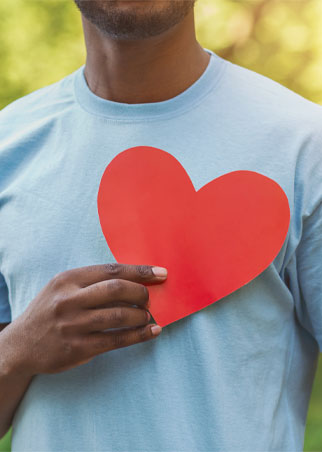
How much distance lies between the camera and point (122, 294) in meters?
0.74

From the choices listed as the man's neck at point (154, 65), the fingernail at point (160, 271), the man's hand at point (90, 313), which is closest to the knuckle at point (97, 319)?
the man's hand at point (90, 313)

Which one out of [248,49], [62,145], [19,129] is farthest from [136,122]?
[248,49]

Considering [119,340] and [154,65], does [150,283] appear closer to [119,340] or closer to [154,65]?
[119,340]

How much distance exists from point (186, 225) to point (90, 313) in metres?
0.20

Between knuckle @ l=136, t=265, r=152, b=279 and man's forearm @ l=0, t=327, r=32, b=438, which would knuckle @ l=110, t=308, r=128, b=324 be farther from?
man's forearm @ l=0, t=327, r=32, b=438

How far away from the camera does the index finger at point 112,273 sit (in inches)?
29.9

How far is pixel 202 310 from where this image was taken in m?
0.79

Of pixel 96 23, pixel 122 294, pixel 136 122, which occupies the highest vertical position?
pixel 96 23

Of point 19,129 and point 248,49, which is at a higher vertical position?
point 19,129

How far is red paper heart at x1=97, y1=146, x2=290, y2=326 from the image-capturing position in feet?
2.54

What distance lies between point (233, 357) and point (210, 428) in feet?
0.36

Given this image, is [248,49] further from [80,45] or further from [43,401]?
[43,401]

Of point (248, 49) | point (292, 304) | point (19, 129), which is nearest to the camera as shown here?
point (292, 304)

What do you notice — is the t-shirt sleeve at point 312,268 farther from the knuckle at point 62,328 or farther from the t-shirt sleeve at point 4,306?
the t-shirt sleeve at point 4,306
